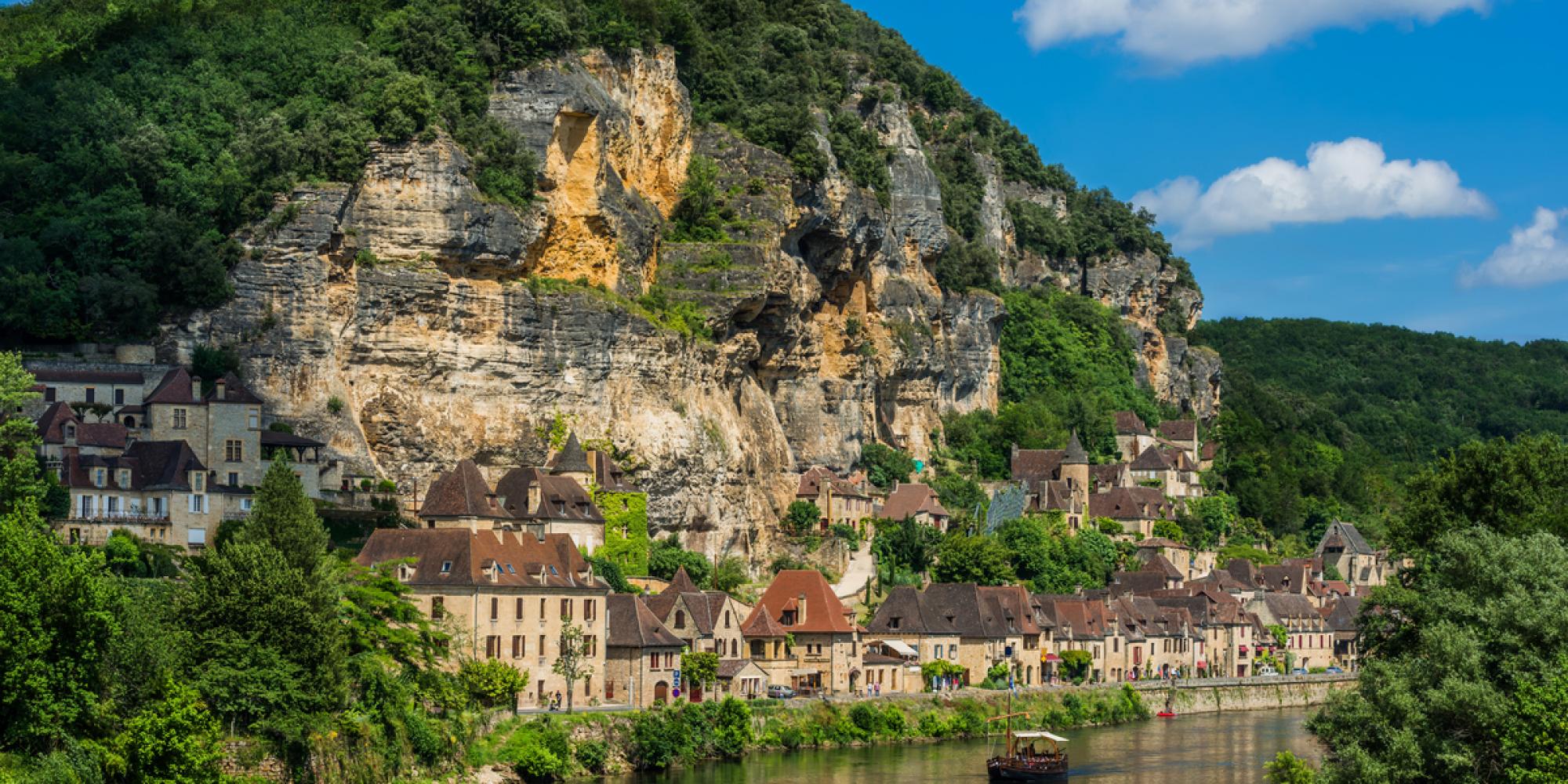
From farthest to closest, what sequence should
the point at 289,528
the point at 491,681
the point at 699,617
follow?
the point at 699,617, the point at 491,681, the point at 289,528

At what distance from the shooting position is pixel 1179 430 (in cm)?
16838

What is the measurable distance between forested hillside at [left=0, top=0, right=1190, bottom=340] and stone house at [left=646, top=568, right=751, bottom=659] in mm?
22514

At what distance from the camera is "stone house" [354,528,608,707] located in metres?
75.2

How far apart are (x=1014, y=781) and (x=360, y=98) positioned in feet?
152

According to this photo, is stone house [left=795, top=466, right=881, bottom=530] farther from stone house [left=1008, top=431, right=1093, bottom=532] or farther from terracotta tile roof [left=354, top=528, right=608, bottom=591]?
terracotta tile roof [left=354, top=528, right=608, bottom=591]

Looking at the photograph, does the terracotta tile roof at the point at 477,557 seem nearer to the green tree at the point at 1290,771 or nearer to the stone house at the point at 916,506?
the green tree at the point at 1290,771

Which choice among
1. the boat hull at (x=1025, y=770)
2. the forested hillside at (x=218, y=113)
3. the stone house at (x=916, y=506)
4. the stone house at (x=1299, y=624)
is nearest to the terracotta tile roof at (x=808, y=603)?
the boat hull at (x=1025, y=770)

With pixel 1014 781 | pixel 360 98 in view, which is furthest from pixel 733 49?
pixel 1014 781

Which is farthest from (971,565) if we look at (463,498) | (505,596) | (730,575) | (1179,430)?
(1179,430)

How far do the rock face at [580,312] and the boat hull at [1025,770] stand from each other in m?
31.1

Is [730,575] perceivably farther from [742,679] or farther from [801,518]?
[742,679]

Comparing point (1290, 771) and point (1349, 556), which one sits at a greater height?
point (1349, 556)

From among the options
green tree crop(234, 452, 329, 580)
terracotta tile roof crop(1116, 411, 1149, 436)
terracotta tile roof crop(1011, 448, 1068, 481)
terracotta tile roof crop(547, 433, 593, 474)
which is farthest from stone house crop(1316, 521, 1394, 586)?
green tree crop(234, 452, 329, 580)

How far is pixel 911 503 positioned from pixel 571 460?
34.6 metres
